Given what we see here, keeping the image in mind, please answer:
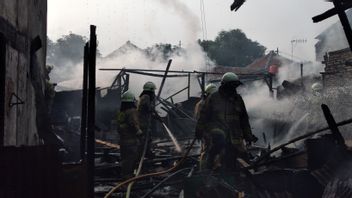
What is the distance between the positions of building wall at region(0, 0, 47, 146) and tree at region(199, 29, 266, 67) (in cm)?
6120

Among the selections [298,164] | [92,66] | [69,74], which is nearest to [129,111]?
[298,164]

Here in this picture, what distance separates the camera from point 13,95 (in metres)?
7.14

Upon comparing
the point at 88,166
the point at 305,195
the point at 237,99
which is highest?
the point at 237,99

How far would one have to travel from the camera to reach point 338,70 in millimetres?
16203

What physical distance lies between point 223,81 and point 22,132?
3639 mm

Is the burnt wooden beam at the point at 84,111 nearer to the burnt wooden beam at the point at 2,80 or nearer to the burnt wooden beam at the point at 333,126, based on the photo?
the burnt wooden beam at the point at 2,80

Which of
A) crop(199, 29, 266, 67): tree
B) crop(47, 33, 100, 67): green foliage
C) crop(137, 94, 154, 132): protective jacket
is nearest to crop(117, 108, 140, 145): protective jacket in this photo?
crop(137, 94, 154, 132): protective jacket

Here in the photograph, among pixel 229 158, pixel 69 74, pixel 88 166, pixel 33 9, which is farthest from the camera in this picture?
pixel 69 74

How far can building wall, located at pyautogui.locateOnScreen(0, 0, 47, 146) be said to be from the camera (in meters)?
6.74

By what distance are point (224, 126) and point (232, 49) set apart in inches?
2612

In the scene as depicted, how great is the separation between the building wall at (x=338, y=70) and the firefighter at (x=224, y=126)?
905 cm

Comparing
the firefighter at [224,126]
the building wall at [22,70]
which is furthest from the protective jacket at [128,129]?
the firefighter at [224,126]

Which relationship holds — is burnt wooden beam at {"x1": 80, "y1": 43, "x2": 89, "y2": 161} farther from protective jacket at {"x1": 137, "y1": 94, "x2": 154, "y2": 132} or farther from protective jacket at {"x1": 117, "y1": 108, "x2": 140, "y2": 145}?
protective jacket at {"x1": 137, "y1": 94, "x2": 154, "y2": 132}

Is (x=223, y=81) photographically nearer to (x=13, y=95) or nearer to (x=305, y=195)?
(x=305, y=195)
